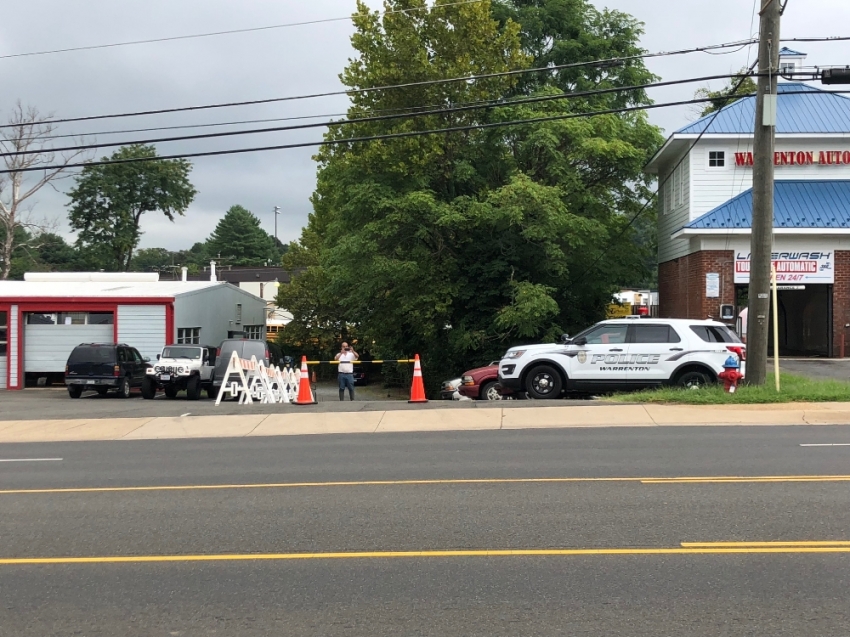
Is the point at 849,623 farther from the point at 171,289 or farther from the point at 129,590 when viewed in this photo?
the point at 171,289

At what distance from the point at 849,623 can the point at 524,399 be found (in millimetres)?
14451

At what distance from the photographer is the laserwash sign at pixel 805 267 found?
25.5 metres

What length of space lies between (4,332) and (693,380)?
27.3m

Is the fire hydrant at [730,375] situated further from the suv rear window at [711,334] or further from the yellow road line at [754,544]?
the yellow road line at [754,544]

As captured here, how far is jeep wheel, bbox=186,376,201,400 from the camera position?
2786cm

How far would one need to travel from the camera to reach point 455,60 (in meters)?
28.1

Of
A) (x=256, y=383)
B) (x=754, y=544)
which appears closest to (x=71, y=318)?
(x=256, y=383)

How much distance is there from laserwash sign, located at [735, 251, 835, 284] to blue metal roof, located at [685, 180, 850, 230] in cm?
100

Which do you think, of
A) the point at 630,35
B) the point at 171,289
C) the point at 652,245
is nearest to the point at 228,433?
the point at 171,289

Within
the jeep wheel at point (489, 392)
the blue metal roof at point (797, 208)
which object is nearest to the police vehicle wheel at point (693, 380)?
the jeep wheel at point (489, 392)

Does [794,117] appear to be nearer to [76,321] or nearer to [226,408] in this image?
[226,408]

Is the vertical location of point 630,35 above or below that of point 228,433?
above

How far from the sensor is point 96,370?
93.2 ft

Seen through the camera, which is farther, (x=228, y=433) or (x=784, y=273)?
(x=784, y=273)
